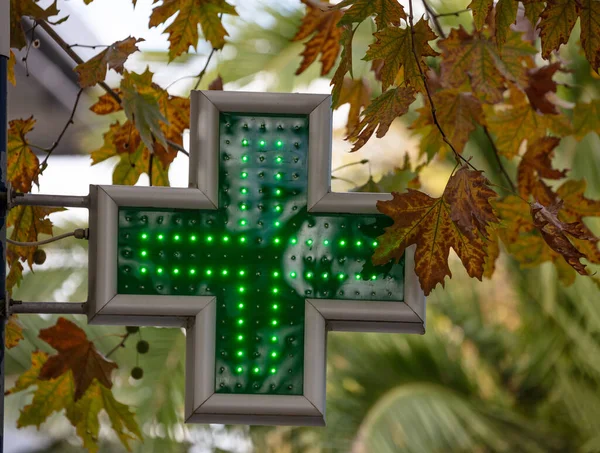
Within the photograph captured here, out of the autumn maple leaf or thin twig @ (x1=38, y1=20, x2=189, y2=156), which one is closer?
the autumn maple leaf

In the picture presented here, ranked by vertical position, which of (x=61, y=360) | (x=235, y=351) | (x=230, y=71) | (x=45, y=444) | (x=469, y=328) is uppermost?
(x=230, y=71)

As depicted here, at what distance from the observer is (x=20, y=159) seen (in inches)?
39.0

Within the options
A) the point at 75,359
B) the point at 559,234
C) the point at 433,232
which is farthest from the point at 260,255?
the point at 75,359

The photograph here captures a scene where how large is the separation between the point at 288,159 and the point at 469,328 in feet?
9.37

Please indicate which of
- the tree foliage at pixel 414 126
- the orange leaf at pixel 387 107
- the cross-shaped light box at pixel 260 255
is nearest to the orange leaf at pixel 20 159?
the tree foliage at pixel 414 126

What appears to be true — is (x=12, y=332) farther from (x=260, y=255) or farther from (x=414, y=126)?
(x=414, y=126)

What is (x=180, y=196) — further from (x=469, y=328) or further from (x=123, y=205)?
(x=469, y=328)

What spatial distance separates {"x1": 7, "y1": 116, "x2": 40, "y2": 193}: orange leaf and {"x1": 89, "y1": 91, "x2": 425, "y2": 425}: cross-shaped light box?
38 cm

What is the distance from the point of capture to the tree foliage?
665 millimetres

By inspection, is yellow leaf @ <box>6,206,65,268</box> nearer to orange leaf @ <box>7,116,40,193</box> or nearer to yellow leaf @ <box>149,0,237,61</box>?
orange leaf @ <box>7,116,40,193</box>

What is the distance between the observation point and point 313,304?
679mm

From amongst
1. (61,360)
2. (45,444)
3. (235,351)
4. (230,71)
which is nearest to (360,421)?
(45,444)

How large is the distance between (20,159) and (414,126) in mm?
589

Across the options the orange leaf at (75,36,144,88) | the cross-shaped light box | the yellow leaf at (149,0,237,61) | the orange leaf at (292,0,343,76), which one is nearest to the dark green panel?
the cross-shaped light box
